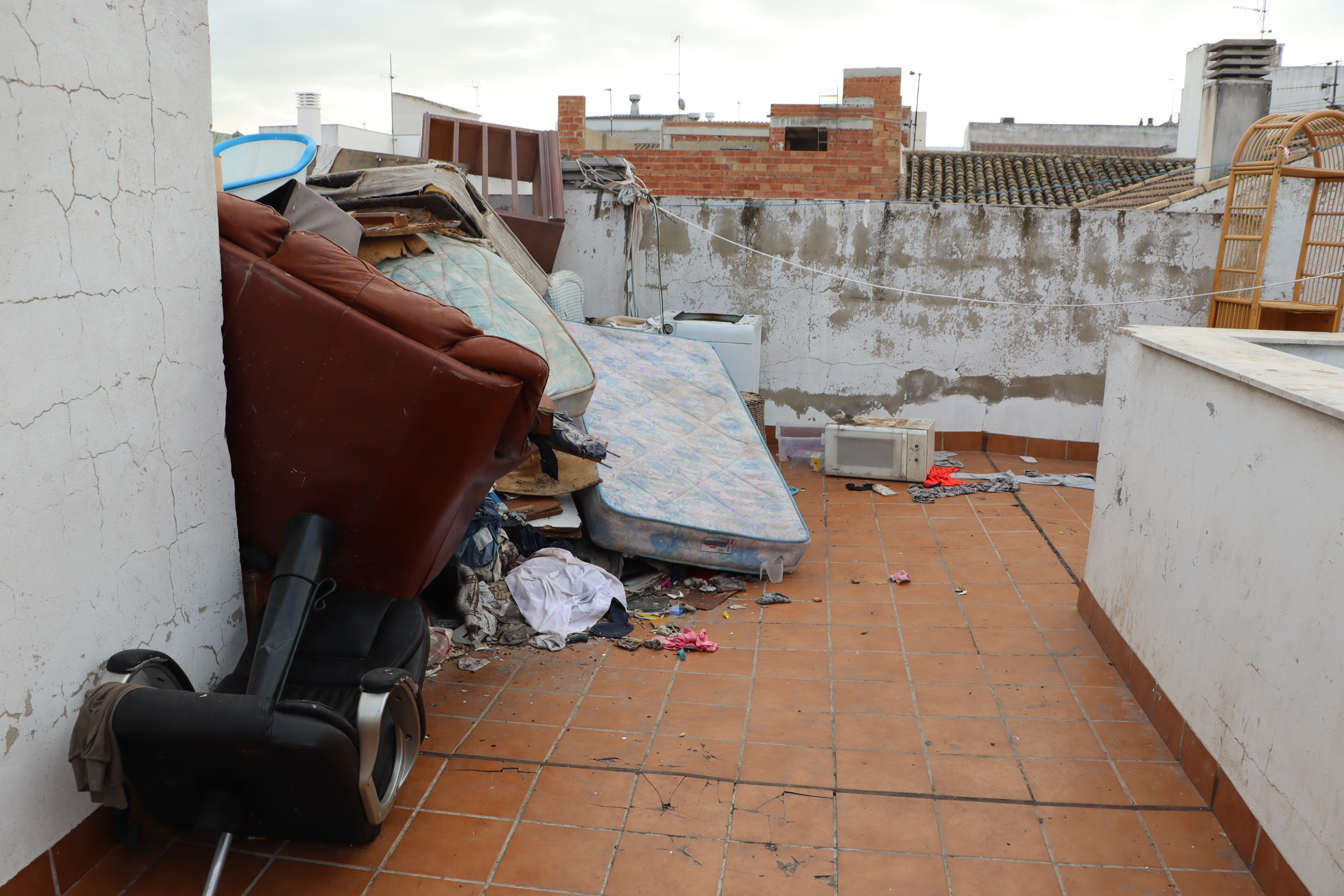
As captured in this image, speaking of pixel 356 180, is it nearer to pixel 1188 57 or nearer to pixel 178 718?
pixel 178 718

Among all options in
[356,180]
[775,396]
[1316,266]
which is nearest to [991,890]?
[356,180]

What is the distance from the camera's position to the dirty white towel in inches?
151

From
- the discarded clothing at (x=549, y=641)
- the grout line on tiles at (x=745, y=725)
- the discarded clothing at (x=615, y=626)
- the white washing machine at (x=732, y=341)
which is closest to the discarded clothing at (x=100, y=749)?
the grout line on tiles at (x=745, y=725)

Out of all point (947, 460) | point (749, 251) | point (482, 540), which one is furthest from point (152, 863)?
point (947, 460)

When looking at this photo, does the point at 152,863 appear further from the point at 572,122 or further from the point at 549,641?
the point at 572,122

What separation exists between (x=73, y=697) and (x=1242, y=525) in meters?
3.07

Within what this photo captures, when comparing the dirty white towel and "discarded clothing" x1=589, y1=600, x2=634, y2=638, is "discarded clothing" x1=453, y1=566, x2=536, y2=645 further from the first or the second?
"discarded clothing" x1=589, y1=600, x2=634, y2=638

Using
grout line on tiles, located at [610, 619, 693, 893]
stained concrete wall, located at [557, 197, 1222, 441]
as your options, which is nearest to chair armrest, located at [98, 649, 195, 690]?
grout line on tiles, located at [610, 619, 693, 893]

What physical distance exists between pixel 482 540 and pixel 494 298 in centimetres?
122

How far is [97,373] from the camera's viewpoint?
2.13 m

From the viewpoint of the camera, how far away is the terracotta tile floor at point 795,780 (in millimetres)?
2371

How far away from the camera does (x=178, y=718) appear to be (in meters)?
2.04

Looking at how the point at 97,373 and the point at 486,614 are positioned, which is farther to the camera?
the point at 486,614

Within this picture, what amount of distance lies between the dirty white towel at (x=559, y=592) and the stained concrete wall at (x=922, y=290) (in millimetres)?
3316
